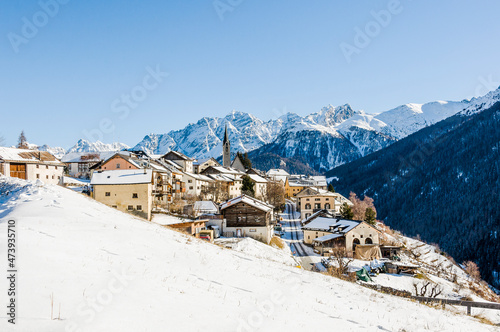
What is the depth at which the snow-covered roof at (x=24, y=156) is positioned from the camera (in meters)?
44.1

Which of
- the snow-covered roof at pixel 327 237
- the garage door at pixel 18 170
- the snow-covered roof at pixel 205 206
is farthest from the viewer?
the snow-covered roof at pixel 327 237

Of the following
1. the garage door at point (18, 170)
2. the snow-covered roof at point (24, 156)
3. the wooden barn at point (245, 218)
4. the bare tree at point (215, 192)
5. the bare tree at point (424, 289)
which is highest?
the snow-covered roof at point (24, 156)

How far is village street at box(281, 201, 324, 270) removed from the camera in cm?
4419

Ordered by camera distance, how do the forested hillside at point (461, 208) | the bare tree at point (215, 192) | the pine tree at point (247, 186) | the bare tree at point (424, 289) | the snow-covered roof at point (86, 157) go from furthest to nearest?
the forested hillside at point (461, 208) < the pine tree at point (247, 186) < the snow-covered roof at point (86, 157) < the bare tree at point (215, 192) < the bare tree at point (424, 289)

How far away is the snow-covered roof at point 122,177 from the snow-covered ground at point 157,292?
942 inches

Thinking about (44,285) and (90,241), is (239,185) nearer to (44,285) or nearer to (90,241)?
(90,241)

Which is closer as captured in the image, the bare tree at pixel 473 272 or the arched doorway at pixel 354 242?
the arched doorway at pixel 354 242

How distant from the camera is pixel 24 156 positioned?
46.2 metres

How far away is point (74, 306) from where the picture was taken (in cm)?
716

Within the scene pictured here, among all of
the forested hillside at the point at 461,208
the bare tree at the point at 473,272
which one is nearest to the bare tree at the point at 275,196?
the bare tree at the point at 473,272

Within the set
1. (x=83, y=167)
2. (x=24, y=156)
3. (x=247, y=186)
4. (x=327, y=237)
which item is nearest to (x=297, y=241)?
(x=327, y=237)

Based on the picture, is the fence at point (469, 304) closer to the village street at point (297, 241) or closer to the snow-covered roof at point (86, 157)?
the village street at point (297, 241)

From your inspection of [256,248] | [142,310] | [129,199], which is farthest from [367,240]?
[142,310]

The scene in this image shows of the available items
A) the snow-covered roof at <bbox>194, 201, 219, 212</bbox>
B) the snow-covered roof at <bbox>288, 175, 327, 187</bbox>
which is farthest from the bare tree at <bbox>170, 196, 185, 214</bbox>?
the snow-covered roof at <bbox>288, 175, 327, 187</bbox>
